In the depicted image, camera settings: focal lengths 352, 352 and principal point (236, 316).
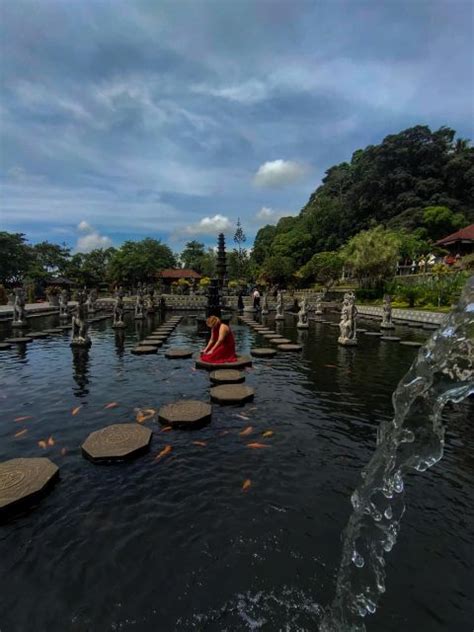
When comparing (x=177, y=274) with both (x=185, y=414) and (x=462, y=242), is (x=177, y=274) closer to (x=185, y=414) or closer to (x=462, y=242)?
(x=462, y=242)

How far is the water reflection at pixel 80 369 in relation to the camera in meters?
9.50

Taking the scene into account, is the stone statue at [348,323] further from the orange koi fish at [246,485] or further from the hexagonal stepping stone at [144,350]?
the orange koi fish at [246,485]

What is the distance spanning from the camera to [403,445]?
14.0 ft

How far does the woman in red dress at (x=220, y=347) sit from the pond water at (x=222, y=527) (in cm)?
375

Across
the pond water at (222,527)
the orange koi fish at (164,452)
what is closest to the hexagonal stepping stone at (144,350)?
the pond water at (222,527)

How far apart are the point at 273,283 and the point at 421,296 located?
35954mm

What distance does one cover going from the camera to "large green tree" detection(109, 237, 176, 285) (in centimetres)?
6209

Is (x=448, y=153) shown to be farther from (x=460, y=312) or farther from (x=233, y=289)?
(x=460, y=312)

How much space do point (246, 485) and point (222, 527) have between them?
0.92 m

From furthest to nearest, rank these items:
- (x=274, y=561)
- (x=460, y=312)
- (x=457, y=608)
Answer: (x=460, y=312) < (x=274, y=561) < (x=457, y=608)

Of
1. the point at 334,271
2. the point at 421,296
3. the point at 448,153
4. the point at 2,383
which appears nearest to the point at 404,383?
the point at 2,383

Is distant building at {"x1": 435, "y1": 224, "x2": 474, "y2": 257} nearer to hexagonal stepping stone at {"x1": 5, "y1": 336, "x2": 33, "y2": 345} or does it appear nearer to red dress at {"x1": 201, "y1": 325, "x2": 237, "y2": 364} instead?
red dress at {"x1": 201, "y1": 325, "x2": 237, "y2": 364}

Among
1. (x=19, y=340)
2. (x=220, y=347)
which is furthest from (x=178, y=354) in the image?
(x=19, y=340)

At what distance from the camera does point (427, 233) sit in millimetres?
56531
